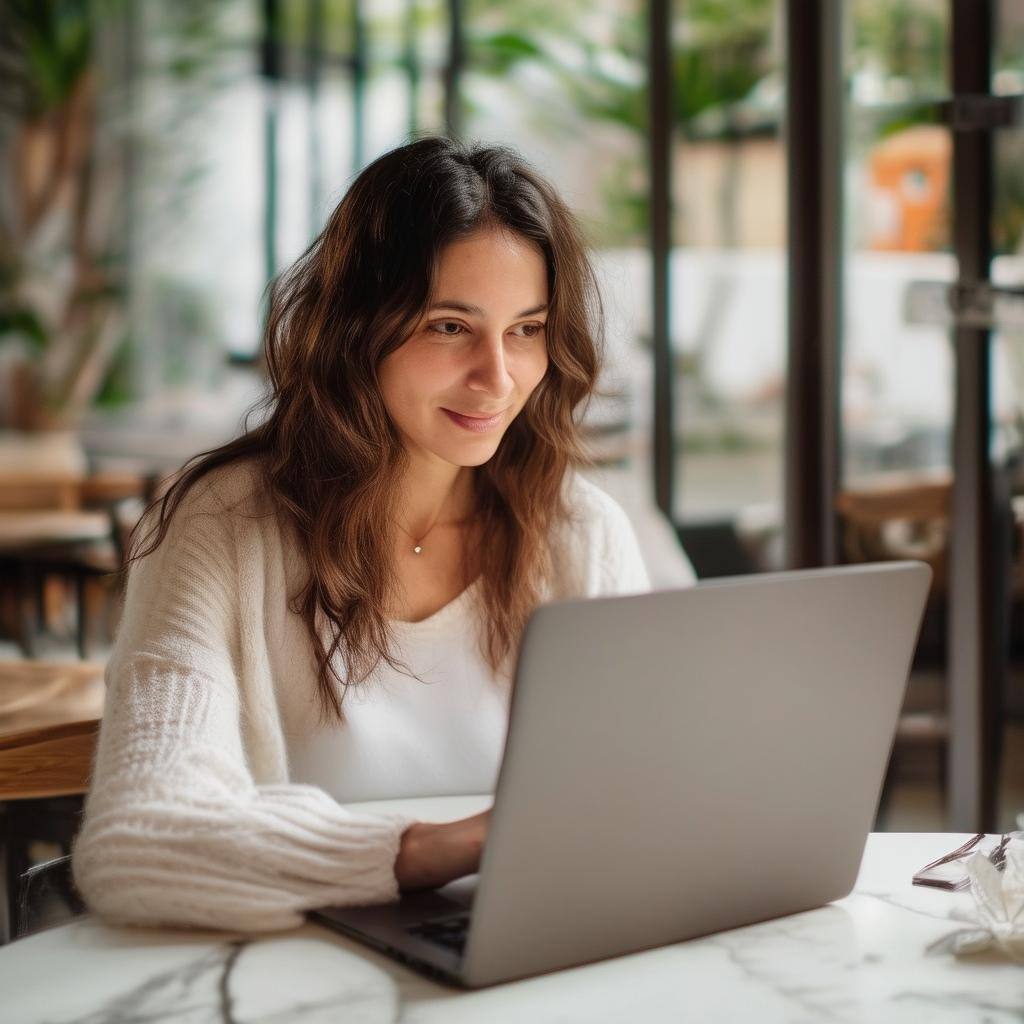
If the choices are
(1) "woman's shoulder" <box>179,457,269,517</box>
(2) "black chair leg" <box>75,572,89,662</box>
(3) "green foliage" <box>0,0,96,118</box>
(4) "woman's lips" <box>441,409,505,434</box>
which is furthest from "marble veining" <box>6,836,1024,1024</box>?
(3) "green foliage" <box>0,0,96,118</box>

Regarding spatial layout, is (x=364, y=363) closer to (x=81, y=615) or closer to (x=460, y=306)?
(x=460, y=306)

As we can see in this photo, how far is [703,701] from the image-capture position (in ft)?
3.27

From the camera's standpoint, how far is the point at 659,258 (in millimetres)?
4168

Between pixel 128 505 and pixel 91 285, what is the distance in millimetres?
3479

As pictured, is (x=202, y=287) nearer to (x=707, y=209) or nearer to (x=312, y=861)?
(x=707, y=209)

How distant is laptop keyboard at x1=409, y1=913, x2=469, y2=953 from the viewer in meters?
1.05

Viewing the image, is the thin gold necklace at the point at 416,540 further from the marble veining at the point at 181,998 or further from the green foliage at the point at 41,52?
the green foliage at the point at 41,52

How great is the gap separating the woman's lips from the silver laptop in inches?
22.8

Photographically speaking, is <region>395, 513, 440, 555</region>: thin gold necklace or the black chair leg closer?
<region>395, 513, 440, 555</region>: thin gold necklace

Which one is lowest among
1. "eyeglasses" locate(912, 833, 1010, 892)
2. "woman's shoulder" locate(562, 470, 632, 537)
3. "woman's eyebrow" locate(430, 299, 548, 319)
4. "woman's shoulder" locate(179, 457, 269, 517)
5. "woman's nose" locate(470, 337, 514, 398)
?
"eyeglasses" locate(912, 833, 1010, 892)

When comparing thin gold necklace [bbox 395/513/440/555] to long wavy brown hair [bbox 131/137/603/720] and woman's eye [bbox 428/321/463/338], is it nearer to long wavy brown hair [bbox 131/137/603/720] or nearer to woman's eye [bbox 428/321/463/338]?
long wavy brown hair [bbox 131/137/603/720]

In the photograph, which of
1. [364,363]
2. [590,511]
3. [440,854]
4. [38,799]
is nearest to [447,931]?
[440,854]

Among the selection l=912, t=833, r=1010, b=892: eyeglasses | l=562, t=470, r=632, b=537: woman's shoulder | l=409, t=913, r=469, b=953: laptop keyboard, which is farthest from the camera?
l=562, t=470, r=632, b=537: woman's shoulder

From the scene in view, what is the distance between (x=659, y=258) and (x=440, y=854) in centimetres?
321
